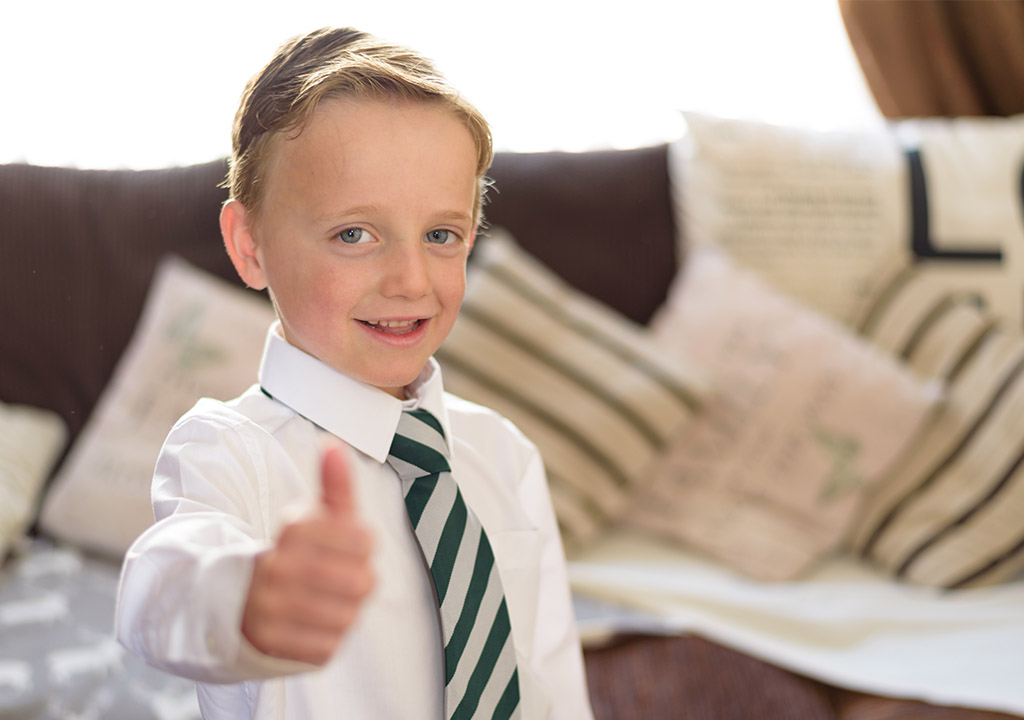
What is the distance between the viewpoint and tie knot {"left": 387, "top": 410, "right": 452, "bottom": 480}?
599mm

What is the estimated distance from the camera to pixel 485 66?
176 centimetres

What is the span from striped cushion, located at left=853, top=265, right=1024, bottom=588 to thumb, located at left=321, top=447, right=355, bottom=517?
4.13 feet

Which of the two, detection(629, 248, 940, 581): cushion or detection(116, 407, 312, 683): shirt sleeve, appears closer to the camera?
detection(116, 407, 312, 683): shirt sleeve

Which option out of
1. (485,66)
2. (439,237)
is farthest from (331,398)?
(485,66)

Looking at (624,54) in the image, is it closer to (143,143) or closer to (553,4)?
(553,4)

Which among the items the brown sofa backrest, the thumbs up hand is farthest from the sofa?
the thumbs up hand

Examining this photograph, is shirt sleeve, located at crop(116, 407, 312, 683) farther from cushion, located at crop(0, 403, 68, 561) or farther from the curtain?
the curtain

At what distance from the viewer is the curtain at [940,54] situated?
193 centimetres

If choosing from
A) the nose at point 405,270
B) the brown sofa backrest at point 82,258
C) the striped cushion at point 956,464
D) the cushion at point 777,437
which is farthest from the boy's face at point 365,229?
the striped cushion at point 956,464

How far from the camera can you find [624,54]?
2000 millimetres

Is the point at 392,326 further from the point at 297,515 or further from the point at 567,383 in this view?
the point at 567,383

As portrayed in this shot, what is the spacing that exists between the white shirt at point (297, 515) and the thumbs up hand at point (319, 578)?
0.08ft

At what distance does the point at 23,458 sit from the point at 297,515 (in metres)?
1.10

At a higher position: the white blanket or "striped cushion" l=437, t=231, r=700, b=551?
"striped cushion" l=437, t=231, r=700, b=551
